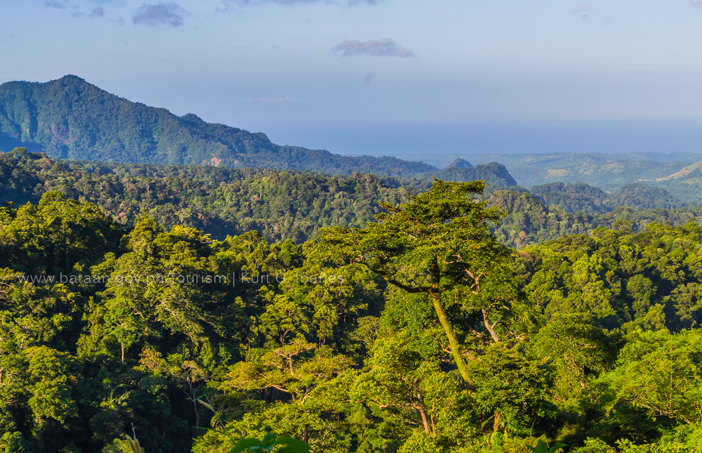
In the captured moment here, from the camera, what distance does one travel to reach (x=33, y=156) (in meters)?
82.1

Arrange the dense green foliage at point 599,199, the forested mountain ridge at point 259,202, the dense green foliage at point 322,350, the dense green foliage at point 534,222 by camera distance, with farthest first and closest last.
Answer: the dense green foliage at point 599,199 → the dense green foliage at point 534,222 → the forested mountain ridge at point 259,202 → the dense green foliage at point 322,350

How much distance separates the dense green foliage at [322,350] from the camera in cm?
1001

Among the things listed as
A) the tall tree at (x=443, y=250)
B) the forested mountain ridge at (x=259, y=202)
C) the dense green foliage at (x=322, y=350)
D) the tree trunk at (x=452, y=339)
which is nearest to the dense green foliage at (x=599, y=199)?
the forested mountain ridge at (x=259, y=202)

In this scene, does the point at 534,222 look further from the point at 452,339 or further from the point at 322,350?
the point at 452,339

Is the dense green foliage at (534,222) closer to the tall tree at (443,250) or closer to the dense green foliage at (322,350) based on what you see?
the dense green foliage at (322,350)

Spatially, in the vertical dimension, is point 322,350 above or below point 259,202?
below

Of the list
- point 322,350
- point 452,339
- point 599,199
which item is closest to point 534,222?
point 599,199

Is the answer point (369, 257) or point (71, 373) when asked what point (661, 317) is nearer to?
point (369, 257)

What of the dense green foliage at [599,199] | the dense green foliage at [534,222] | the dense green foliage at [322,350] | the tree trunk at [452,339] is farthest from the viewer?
the dense green foliage at [599,199]

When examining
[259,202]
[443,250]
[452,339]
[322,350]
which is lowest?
[322,350]

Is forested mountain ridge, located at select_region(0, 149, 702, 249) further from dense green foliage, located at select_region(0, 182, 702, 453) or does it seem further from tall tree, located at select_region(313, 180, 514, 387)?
tall tree, located at select_region(313, 180, 514, 387)

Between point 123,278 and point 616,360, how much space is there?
20602 millimetres

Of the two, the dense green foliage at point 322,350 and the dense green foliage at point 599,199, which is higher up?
the dense green foliage at point 599,199

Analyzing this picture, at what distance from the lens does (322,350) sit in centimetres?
2303
